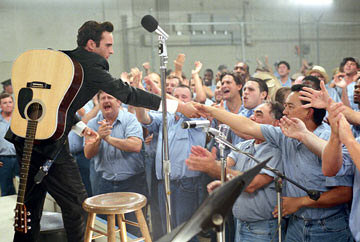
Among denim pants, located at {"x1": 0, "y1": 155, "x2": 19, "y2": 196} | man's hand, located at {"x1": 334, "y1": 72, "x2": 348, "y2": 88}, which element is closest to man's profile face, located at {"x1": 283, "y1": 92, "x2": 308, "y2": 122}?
man's hand, located at {"x1": 334, "y1": 72, "x2": 348, "y2": 88}

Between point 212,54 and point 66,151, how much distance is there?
18.8ft

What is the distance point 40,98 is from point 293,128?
4.65ft

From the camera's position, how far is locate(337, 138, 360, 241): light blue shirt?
6.73 feet

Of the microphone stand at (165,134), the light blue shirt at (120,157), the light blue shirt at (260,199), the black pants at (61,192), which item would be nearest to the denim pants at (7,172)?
the light blue shirt at (120,157)

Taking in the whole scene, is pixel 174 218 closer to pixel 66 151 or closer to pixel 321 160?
pixel 66 151

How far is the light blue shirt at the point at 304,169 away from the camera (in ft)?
7.49

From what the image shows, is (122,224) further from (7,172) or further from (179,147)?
(7,172)

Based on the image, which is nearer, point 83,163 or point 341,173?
point 341,173

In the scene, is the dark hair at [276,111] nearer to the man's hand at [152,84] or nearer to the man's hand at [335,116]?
the man's hand at [335,116]

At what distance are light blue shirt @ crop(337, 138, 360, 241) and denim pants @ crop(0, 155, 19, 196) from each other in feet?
13.4

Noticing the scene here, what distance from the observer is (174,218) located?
338 centimetres

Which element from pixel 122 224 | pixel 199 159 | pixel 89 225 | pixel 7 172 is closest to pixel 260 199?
pixel 199 159

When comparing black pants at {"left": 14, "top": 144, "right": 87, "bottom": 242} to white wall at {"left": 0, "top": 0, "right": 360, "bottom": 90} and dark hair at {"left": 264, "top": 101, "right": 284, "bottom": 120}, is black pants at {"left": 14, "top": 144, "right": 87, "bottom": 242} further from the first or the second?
white wall at {"left": 0, "top": 0, "right": 360, "bottom": 90}

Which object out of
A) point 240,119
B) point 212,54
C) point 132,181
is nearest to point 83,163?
point 132,181
